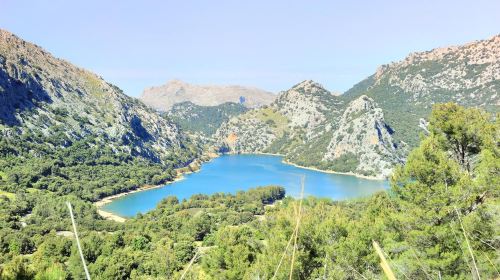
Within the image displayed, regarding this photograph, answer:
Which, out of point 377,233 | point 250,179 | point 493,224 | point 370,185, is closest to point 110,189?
point 250,179

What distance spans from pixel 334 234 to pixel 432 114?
10.4 metres

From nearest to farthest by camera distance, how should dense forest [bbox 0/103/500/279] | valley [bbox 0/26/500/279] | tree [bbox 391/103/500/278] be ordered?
1. dense forest [bbox 0/103/500/279]
2. tree [bbox 391/103/500/278]
3. valley [bbox 0/26/500/279]

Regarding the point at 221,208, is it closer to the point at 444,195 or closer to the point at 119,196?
the point at 119,196

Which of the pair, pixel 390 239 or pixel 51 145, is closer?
pixel 390 239

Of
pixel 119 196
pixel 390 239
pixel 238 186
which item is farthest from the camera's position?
pixel 238 186

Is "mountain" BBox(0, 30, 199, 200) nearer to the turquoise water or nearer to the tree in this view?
the turquoise water

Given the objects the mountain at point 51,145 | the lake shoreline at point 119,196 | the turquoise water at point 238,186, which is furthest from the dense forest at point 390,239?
the mountain at point 51,145

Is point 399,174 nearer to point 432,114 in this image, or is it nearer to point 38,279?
point 432,114

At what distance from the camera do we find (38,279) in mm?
2701

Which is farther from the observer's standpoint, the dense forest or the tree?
the tree

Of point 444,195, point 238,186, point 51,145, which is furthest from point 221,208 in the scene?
point 51,145

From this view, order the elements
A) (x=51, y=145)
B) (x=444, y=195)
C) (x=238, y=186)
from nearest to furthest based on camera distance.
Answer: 1. (x=444, y=195)
2. (x=238, y=186)
3. (x=51, y=145)

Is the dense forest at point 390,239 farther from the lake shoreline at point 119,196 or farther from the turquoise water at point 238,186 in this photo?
the turquoise water at point 238,186

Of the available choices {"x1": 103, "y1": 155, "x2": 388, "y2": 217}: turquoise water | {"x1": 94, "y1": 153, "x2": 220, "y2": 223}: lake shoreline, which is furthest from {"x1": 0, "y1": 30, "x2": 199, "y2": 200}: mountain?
{"x1": 103, "y1": 155, "x2": 388, "y2": 217}: turquoise water
